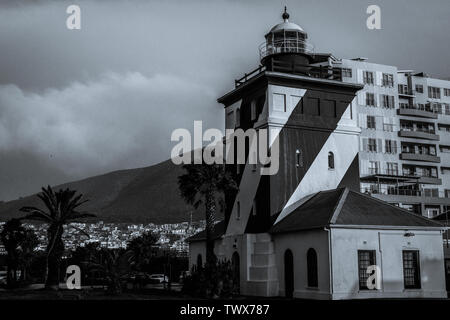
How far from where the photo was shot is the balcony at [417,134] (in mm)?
78537

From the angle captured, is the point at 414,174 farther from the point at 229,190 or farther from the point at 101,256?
the point at 101,256

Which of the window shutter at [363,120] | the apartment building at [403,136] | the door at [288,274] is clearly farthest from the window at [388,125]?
the door at [288,274]

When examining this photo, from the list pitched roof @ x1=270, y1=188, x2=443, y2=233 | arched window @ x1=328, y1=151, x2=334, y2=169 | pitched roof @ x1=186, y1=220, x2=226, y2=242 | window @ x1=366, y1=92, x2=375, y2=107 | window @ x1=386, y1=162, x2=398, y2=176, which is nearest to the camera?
pitched roof @ x1=270, y1=188, x2=443, y2=233

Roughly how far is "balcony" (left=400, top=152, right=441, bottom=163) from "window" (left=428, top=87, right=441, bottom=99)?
9.65m

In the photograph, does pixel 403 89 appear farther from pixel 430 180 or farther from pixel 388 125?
pixel 430 180

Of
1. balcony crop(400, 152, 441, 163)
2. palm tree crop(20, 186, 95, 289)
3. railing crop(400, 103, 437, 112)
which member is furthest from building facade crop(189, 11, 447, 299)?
railing crop(400, 103, 437, 112)

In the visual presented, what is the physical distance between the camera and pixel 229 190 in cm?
4403

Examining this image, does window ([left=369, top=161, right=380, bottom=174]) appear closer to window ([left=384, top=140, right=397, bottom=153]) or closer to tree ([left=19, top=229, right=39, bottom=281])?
window ([left=384, top=140, right=397, bottom=153])

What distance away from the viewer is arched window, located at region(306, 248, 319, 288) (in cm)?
3481

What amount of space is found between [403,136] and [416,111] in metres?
4.03
